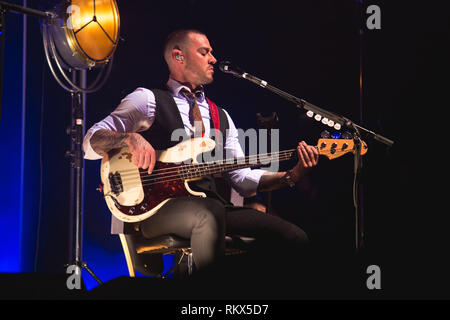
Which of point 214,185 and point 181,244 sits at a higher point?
point 214,185

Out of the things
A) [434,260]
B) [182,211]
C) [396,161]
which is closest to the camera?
[182,211]

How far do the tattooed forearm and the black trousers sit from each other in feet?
1.40

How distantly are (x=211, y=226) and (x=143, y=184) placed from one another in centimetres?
47

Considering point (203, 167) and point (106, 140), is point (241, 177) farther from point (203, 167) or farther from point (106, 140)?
point (106, 140)

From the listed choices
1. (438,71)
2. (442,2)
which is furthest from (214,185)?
(442,2)

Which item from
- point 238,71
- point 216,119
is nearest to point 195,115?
point 216,119

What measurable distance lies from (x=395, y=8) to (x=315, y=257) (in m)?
1.73

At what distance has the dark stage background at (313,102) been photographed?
2.60 meters

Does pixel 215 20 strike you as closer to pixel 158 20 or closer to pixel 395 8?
Answer: pixel 158 20

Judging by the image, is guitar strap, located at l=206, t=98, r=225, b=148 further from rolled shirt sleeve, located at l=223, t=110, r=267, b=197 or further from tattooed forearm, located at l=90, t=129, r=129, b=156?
tattooed forearm, located at l=90, t=129, r=129, b=156

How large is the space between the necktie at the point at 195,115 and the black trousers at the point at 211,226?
48cm

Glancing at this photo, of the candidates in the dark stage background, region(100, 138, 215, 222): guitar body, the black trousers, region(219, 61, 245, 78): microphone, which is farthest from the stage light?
the black trousers

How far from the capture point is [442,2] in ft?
8.56

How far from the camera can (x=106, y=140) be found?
2.48 m
